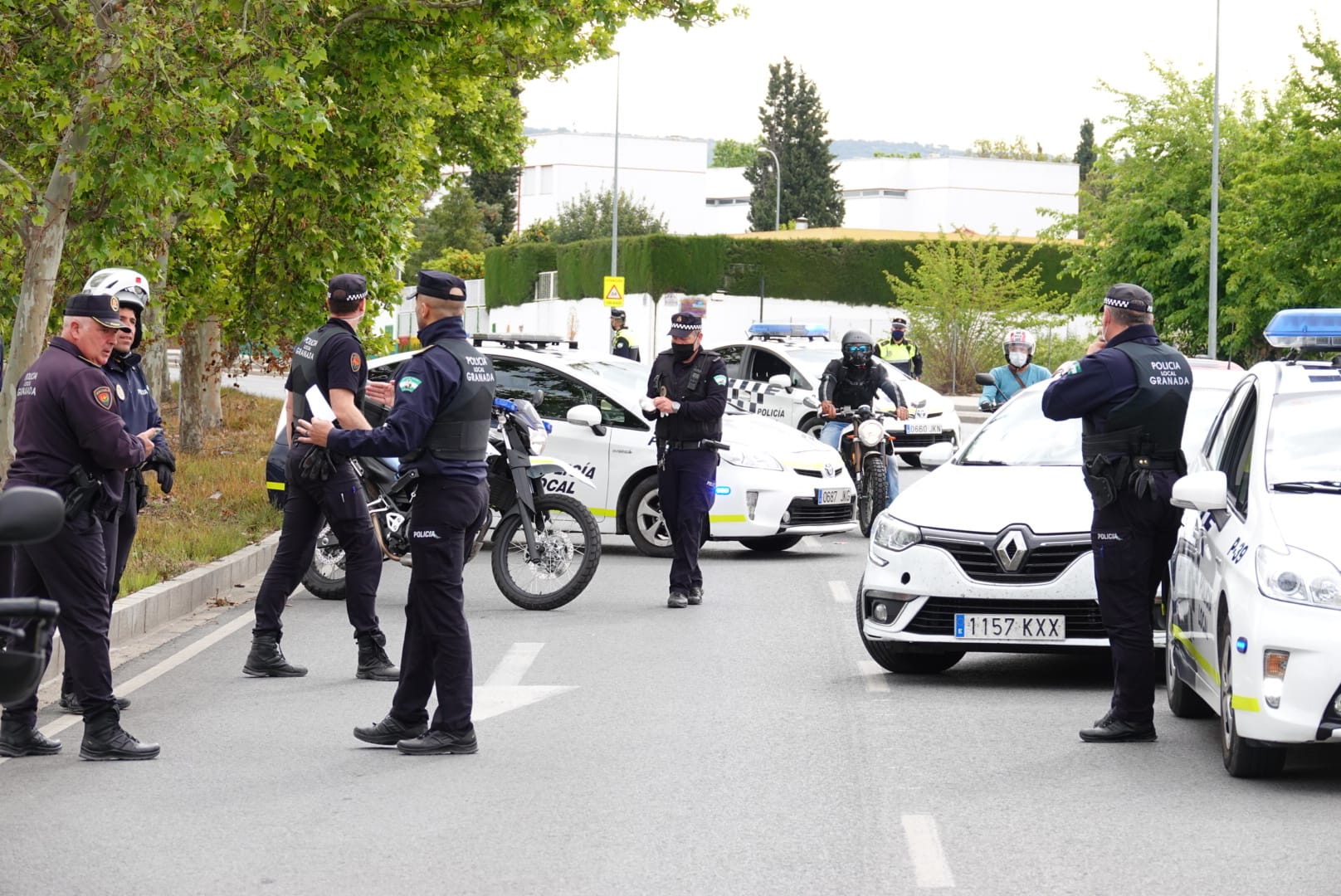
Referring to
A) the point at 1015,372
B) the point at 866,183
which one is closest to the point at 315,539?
the point at 1015,372

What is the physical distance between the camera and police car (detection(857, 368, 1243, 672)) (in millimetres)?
9117

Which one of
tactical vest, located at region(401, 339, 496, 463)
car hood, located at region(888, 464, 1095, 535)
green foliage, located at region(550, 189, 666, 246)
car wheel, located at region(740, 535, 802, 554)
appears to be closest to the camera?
tactical vest, located at region(401, 339, 496, 463)

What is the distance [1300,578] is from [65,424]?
463 centimetres

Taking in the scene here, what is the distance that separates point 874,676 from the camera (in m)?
9.91

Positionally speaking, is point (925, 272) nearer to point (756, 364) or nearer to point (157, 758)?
point (756, 364)

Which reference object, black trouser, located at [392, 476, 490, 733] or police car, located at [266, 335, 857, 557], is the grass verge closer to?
police car, located at [266, 335, 857, 557]

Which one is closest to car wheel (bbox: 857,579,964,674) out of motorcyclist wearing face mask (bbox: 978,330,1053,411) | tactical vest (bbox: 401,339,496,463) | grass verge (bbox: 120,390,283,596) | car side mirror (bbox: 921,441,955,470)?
car side mirror (bbox: 921,441,955,470)

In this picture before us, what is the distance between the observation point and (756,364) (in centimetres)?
2548

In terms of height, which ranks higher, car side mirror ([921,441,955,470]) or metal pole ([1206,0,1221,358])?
metal pole ([1206,0,1221,358])

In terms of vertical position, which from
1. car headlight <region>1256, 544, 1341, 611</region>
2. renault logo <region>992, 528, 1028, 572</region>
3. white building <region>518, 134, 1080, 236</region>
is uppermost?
white building <region>518, 134, 1080, 236</region>

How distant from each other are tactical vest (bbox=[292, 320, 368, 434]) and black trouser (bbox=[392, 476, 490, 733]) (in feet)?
5.61

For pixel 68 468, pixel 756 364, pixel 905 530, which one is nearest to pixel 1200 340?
pixel 756 364

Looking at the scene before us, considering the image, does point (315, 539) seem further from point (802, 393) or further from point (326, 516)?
point (802, 393)

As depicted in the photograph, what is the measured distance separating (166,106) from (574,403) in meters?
3.93
